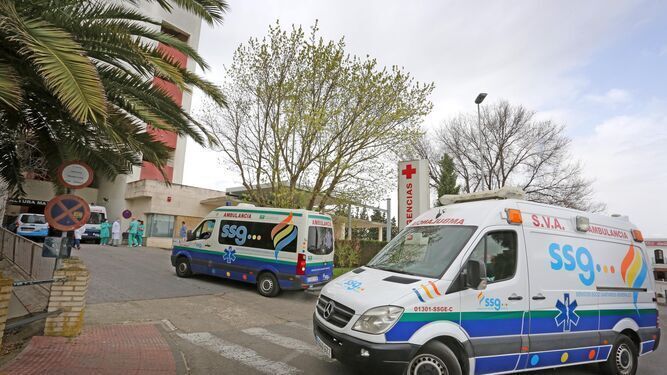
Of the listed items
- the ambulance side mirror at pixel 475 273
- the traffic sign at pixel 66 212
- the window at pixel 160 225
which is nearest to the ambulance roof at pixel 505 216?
the ambulance side mirror at pixel 475 273

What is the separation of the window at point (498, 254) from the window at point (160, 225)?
85.2ft

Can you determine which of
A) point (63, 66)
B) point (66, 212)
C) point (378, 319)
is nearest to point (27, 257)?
point (66, 212)

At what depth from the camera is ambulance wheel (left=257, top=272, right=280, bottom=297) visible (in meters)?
10.9

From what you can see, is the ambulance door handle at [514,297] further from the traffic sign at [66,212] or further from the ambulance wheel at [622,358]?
the traffic sign at [66,212]

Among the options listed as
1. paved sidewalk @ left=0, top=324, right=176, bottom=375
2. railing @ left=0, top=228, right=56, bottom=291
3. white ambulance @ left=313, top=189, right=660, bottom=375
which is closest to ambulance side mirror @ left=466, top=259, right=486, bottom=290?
white ambulance @ left=313, top=189, right=660, bottom=375

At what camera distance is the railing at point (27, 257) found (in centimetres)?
915

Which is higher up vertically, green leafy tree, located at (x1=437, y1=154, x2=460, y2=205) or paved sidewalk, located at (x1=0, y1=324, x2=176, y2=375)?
green leafy tree, located at (x1=437, y1=154, x2=460, y2=205)

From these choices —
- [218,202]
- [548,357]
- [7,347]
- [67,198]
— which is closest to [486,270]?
[548,357]

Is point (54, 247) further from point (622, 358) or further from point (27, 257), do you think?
point (622, 358)

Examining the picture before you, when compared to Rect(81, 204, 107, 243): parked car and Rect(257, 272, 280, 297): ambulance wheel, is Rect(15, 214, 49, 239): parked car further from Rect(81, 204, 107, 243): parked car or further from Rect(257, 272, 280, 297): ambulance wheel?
Rect(257, 272, 280, 297): ambulance wheel

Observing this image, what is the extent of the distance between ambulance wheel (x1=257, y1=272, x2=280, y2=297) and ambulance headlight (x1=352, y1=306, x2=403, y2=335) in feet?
23.5

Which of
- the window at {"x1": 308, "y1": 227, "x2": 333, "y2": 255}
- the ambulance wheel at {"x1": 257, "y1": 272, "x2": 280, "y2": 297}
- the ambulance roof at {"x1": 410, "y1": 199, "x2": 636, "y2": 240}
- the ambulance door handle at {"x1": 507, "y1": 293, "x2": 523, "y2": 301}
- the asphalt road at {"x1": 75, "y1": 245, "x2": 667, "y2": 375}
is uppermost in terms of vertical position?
the ambulance roof at {"x1": 410, "y1": 199, "x2": 636, "y2": 240}

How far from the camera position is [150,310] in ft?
26.6

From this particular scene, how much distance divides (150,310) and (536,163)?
103 feet
